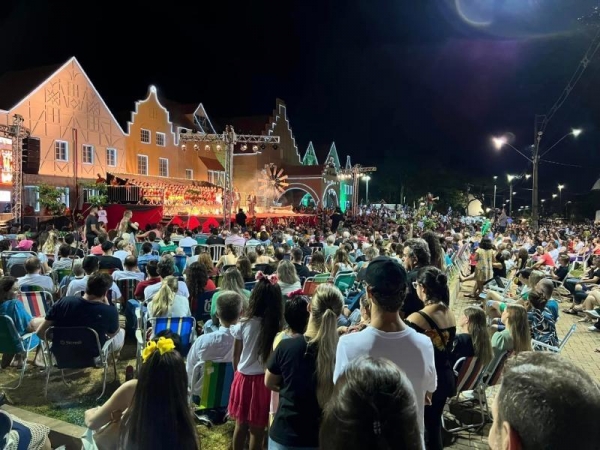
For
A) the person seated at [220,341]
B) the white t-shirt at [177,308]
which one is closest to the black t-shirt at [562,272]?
the white t-shirt at [177,308]

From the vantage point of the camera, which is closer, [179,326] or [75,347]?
[75,347]

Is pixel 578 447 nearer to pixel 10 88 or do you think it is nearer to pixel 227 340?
pixel 227 340

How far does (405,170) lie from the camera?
71062 millimetres

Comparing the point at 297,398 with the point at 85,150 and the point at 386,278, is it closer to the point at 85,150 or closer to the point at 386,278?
the point at 386,278

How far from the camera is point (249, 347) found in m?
3.37

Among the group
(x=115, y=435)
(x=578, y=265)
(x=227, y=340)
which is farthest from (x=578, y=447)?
(x=578, y=265)

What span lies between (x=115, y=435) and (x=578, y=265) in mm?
15660

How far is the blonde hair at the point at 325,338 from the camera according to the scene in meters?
2.53

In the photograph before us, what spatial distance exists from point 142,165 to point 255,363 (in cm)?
2790

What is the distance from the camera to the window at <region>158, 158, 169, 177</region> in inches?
1185

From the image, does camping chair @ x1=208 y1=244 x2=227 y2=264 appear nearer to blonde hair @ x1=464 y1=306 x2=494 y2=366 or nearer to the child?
the child

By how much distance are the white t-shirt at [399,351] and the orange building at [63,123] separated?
23864 millimetres

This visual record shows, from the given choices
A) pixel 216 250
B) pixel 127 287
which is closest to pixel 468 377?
pixel 127 287

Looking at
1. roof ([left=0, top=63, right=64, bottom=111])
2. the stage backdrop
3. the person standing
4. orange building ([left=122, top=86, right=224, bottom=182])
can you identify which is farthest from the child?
orange building ([left=122, top=86, right=224, bottom=182])
